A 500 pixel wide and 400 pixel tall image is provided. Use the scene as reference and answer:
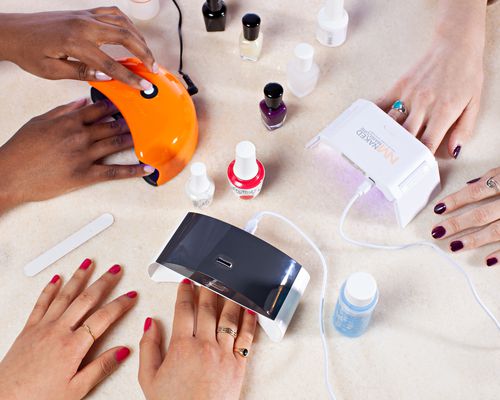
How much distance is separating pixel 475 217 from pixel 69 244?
62 centimetres

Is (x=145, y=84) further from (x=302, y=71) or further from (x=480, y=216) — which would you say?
(x=480, y=216)

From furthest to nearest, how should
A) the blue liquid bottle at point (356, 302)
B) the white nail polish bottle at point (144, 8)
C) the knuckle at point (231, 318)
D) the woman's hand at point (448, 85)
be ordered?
the white nail polish bottle at point (144, 8) → the woman's hand at point (448, 85) → the knuckle at point (231, 318) → the blue liquid bottle at point (356, 302)

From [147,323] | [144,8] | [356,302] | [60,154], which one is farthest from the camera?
[144,8]

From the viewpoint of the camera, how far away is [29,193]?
931 millimetres

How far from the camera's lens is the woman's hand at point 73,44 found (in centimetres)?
92

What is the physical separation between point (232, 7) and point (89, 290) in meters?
0.59

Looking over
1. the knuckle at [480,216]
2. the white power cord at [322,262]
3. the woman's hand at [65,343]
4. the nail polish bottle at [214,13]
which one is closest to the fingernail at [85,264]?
the woman's hand at [65,343]

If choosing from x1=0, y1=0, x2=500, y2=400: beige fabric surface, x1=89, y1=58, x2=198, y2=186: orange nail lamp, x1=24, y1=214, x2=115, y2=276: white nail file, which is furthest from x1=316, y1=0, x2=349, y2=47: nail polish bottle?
x1=24, y1=214, x2=115, y2=276: white nail file

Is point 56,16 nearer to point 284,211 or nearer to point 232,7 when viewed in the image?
point 232,7

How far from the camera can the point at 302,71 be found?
3.20 feet

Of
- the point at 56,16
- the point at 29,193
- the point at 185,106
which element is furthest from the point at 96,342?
the point at 56,16

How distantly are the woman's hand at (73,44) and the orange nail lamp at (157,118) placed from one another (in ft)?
0.05

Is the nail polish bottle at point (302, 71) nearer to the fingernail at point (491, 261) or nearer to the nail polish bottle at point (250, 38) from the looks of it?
the nail polish bottle at point (250, 38)

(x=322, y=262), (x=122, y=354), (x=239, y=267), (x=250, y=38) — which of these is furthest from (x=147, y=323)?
(x=250, y=38)
